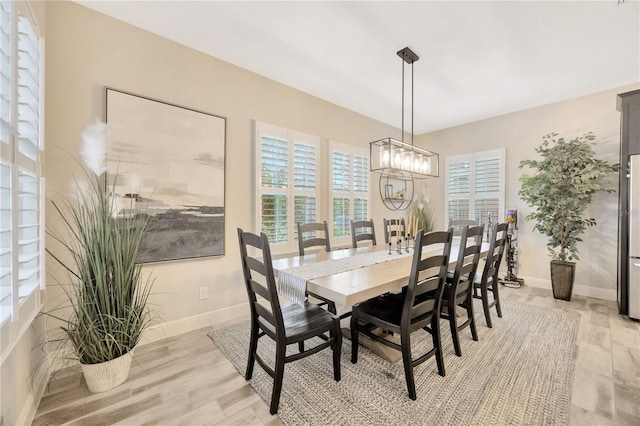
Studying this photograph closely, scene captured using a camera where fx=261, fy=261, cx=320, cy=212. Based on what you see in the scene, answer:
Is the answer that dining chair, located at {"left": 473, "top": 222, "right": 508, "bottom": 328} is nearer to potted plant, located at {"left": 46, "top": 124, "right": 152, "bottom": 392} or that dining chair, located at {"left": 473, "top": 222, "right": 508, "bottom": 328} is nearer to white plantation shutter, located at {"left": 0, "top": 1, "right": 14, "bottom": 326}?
potted plant, located at {"left": 46, "top": 124, "right": 152, "bottom": 392}

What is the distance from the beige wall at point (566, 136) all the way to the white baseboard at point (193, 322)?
4309 mm

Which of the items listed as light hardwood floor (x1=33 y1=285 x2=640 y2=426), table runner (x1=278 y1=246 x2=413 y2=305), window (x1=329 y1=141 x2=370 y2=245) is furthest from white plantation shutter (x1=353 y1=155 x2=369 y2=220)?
light hardwood floor (x1=33 y1=285 x2=640 y2=426)

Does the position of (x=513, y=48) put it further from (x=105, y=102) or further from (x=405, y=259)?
(x=105, y=102)

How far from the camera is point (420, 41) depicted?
2439 mm

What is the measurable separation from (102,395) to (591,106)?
605 cm

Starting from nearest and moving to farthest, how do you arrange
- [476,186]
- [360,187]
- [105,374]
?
[105,374]
[360,187]
[476,186]

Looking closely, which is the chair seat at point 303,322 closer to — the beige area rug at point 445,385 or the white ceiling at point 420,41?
the beige area rug at point 445,385

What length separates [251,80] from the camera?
9.89ft

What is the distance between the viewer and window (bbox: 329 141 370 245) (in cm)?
388

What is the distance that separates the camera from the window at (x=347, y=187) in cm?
388

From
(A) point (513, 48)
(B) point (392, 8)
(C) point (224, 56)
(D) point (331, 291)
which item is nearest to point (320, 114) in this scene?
(C) point (224, 56)

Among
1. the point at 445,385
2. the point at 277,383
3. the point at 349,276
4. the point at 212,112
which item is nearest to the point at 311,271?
the point at 349,276

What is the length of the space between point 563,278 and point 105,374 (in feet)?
16.1

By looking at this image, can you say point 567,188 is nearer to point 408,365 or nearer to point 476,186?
point 476,186
